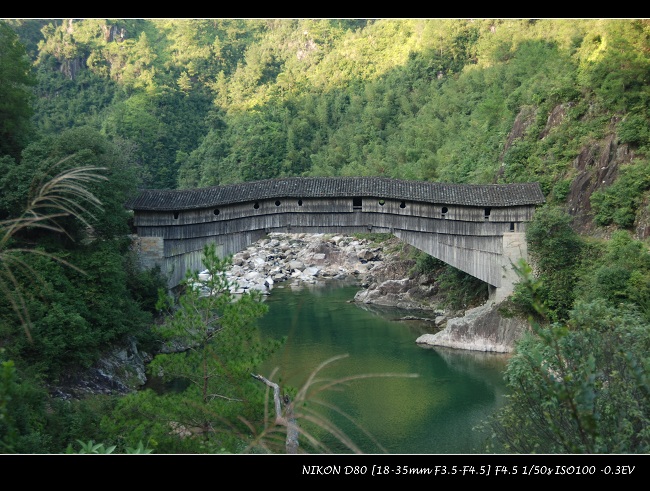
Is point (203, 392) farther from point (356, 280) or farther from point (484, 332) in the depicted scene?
point (356, 280)

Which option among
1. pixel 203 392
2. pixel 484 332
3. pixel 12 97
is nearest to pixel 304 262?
pixel 484 332

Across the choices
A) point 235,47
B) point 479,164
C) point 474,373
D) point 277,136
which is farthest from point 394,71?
point 474,373

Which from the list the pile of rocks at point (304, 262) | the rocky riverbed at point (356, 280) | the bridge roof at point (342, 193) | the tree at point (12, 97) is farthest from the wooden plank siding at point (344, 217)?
the pile of rocks at point (304, 262)

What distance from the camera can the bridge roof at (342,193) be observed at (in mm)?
17844

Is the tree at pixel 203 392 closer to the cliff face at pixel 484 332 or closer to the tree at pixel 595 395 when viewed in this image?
the tree at pixel 595 395

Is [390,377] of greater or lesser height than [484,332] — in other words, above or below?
below

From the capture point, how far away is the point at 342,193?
1811 centimetres

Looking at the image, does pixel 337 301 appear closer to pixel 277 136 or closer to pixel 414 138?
pixel 414 138

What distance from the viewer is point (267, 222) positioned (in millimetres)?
18188

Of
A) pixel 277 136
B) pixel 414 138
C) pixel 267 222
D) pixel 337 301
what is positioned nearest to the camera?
pixel 267 222

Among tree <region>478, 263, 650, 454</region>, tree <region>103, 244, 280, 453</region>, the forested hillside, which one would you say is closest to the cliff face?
the forested hillside

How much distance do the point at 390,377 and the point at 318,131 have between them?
86.4 ft

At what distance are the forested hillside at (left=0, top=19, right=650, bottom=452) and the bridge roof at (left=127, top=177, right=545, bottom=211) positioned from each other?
0.77 meters

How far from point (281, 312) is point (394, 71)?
23.0 m
